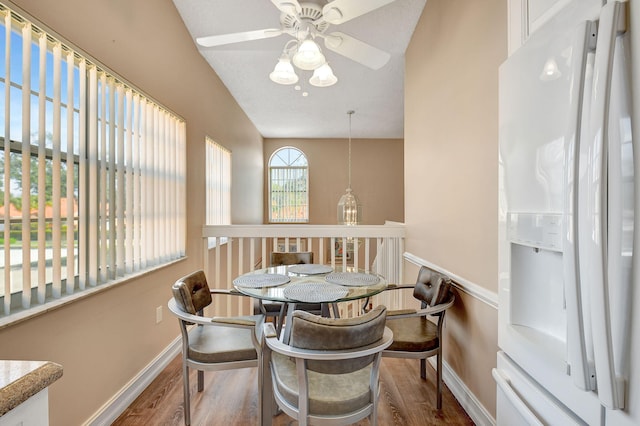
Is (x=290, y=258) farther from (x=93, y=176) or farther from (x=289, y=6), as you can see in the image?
(x=289, y=6)

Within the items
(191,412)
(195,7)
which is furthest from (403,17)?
(191,412)

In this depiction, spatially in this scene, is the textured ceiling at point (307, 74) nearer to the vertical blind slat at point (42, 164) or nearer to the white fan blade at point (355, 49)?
the white fan blade at point (355, 49)

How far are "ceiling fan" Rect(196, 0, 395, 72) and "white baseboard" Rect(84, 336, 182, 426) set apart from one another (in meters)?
2.30

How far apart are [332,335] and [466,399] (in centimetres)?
134

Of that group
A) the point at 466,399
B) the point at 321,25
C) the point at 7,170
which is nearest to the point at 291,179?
the point at 321,25

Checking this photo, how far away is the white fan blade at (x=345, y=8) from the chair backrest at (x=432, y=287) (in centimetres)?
162

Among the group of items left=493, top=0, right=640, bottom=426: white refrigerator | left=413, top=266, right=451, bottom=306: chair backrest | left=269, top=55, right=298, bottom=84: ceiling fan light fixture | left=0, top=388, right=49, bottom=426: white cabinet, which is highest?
left=269, top=55, right=298, bottom=84: ceiling fan light fixture

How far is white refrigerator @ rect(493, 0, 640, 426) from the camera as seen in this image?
1.91ft

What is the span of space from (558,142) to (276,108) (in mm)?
4925

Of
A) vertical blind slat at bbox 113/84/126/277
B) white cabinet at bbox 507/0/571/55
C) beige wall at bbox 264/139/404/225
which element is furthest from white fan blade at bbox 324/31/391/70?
beige wall at bbox 264/139/404/225

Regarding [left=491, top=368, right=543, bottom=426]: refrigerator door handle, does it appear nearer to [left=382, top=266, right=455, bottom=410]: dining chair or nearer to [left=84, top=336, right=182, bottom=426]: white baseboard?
[left=382, top=266, right=455, bottom=410]: dining chair

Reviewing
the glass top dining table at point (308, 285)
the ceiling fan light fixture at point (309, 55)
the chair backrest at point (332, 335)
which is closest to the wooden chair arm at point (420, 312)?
the glass top dining table at point (308, 285)

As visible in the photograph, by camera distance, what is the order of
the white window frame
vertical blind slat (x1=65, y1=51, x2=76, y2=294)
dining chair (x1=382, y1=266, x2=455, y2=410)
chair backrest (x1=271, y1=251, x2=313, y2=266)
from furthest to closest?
1. the white window frame
2. chair backrest (x1=271, y1=251, x2=313, y2=266)
3. dining chair (x1=382, y1=266, x2=455, y2=410)
4. vertical blind slat (x1=65, y1=51, x2=76, y2=294)

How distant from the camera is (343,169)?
7617 millimetres
